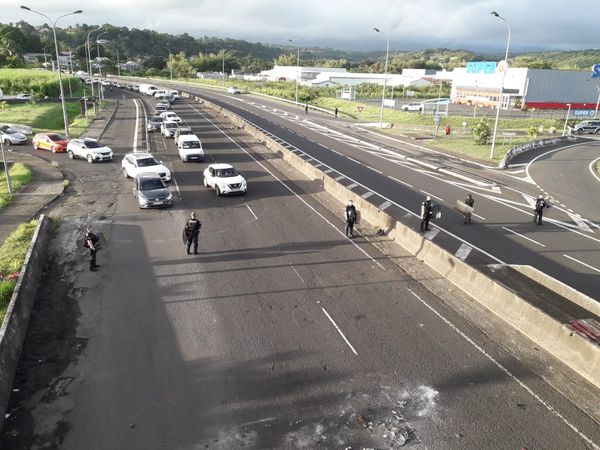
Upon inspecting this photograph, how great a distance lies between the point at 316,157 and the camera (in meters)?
37.4

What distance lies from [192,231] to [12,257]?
6271 mm

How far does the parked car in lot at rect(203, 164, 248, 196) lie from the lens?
24.6m

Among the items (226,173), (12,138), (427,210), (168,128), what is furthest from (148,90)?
(427,210)

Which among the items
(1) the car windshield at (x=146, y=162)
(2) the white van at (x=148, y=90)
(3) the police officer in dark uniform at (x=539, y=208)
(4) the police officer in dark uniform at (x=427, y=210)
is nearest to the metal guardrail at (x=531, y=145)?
(3) the police officer in dark uniform at (x=539, y=208)

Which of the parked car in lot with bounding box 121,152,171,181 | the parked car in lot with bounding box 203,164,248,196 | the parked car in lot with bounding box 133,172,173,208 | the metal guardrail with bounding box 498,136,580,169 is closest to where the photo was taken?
the parked car in lot with bounding box 133,172,173,208

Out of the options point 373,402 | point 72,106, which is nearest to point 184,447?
point 373,402

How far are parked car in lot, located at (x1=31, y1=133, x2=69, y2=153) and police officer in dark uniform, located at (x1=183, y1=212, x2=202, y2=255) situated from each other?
2545 cm

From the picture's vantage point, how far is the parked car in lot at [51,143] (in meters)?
36.7

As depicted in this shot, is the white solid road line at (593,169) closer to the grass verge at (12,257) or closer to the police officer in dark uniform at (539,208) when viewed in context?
the police officer in dark uniform at (539,208)

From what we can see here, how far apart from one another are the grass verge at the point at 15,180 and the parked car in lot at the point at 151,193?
20.8ft

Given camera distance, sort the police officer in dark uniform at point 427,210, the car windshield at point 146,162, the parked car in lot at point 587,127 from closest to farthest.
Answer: the police officer in dark uniform at point 427,210 < the car windshield at point 146,162 < the parked car in lot at point 587,127

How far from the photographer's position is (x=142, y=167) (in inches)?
1078

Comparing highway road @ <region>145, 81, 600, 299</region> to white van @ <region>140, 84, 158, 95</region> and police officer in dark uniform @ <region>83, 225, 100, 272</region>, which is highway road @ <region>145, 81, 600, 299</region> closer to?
police officer in dark uniform @ <region>83, 225, 100, 272</region>

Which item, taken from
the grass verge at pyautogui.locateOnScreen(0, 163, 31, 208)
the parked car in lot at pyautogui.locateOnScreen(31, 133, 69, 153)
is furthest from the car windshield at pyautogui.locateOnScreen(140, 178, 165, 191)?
the parked car in lot at pyautogui.locateOnScreen(31, 133, 69, 153)
